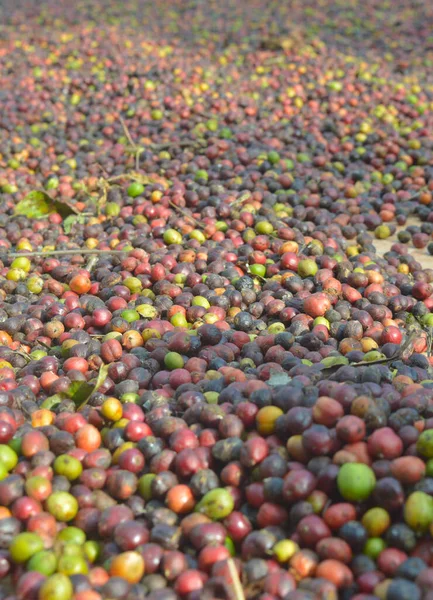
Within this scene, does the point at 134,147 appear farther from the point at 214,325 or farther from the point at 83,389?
the point at 83,389

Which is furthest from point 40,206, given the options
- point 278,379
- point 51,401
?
point 278,379

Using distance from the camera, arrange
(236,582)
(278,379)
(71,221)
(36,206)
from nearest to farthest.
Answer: (236,582) → (278,379) → (71,221) → (36,206)

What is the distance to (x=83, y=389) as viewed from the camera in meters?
3.60

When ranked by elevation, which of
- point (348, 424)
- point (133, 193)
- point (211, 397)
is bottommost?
point (133, 193)

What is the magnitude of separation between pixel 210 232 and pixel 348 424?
11.6 feet

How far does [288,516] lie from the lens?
2.72 meters

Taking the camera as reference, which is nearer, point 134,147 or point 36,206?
point 36,206

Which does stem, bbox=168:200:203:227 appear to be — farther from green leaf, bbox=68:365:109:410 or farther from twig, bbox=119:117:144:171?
green leaf, bbox=68:365:109:410

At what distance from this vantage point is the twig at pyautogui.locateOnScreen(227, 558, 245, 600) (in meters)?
2.36

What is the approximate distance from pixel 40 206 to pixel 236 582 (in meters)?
5.31

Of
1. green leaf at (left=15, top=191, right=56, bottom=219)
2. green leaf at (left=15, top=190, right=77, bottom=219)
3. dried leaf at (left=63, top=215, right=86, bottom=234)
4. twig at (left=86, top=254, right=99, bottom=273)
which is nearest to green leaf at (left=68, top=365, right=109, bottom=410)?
twig at (left=86, top=254, right=99, bottom=273)

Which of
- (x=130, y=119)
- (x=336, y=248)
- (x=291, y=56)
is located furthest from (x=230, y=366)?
(x=291, y=56)

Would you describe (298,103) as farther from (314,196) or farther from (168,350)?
(168,350)

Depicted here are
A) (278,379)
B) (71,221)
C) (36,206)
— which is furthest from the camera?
(36,206)
